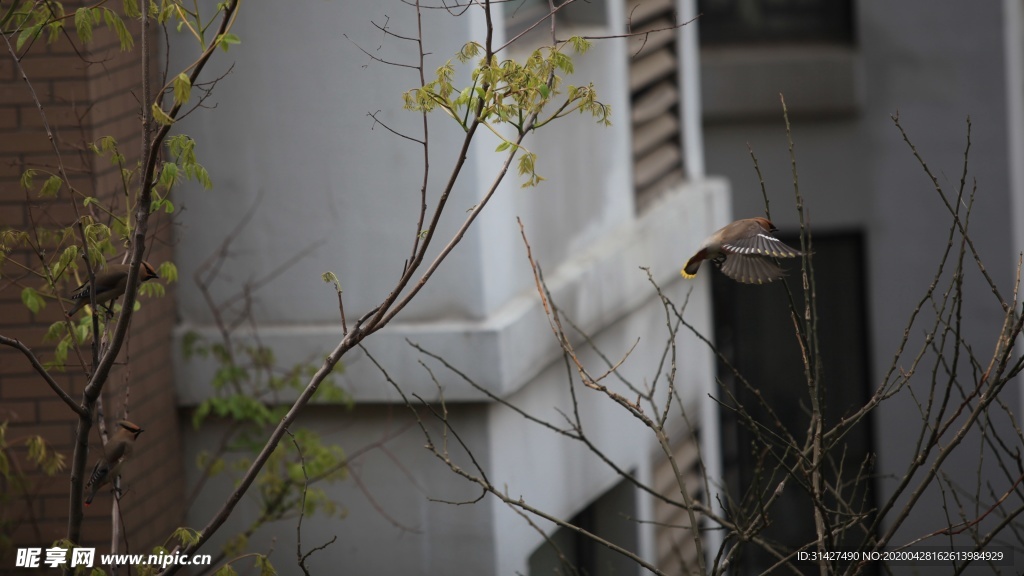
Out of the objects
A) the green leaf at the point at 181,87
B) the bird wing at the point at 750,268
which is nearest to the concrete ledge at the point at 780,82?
the bird wing at the point at 750,268

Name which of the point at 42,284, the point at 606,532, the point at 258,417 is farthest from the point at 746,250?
the point at 606,532

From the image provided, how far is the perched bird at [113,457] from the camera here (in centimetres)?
353

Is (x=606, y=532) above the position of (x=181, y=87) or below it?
below

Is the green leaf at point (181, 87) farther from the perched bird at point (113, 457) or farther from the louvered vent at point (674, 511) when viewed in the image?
the louvered vent at point (674, 511)

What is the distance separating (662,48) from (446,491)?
3336mm

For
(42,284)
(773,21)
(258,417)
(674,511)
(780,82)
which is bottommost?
(674,511)

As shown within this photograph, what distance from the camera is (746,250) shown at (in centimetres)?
375

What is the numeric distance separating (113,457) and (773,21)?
28.5 feet

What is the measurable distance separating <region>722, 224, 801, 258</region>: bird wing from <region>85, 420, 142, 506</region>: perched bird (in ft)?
5.55

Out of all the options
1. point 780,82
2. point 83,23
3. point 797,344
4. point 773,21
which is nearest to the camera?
point 83,23

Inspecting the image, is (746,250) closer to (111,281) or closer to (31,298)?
(111,281)

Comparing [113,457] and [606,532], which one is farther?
[606,532]

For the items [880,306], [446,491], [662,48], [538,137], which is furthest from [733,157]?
[446,491]

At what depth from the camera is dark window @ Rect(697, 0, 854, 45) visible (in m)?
11.1
